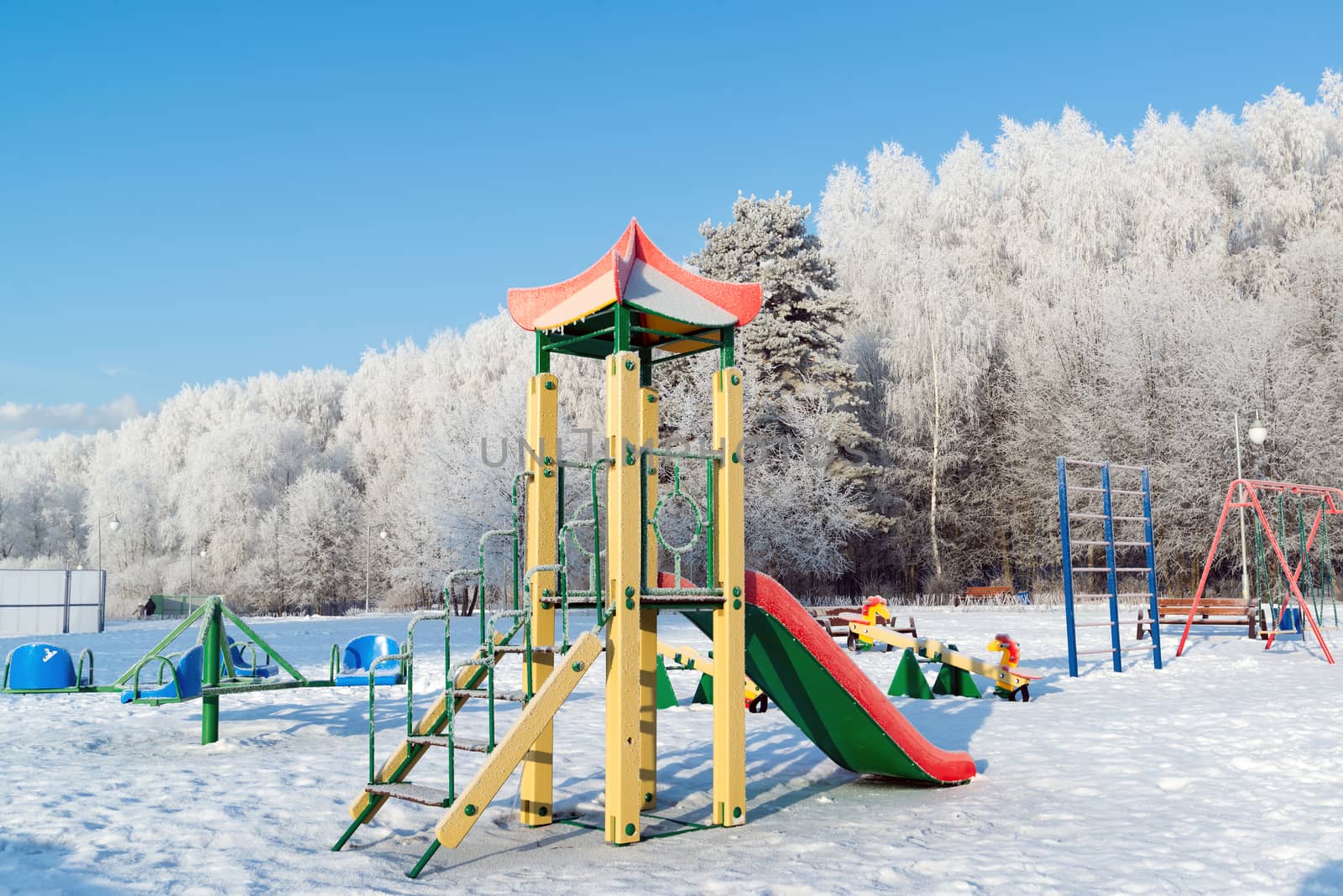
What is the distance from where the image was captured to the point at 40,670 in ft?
28.6

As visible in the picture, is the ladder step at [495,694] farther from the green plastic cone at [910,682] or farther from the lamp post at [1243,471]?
the lamp post at [1243,471]

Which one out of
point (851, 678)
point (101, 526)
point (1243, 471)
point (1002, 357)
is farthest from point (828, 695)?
point (101, 526)

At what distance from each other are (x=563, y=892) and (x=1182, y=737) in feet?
21.1

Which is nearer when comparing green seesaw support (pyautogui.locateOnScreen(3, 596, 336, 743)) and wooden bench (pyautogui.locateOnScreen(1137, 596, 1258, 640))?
green seesaw support (pyautogui.locateOnScreen(3, 596, 336, 743))

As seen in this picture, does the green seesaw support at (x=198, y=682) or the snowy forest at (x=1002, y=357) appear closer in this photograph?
the green seesaw support at (x=198, y=682)

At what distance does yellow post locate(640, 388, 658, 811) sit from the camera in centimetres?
653

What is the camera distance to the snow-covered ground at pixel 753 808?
520 cm

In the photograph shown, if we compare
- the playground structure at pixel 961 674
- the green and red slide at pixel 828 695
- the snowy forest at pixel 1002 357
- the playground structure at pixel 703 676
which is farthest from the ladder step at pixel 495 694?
the snowy forest at pixel 1002 357

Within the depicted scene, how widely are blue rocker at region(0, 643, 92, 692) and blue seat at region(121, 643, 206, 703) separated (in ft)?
1.54

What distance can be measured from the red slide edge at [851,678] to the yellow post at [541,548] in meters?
1.31

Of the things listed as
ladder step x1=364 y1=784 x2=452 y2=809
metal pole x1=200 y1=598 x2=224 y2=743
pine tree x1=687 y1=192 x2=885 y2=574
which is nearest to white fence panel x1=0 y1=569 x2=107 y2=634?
pine tree x1=687 y1=192 x2=885 y2=574

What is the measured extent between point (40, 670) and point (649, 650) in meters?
5.44

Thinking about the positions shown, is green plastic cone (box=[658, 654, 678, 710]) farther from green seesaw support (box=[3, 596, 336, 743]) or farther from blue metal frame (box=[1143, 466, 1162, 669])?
blue metal frame (box=[1143, 466, 1162, 669])

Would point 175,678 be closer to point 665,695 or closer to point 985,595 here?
point 665,695
